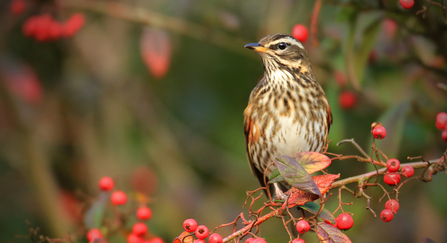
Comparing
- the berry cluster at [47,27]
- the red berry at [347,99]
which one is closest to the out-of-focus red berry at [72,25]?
the berry cluster at [47,27]

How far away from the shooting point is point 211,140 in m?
4.49

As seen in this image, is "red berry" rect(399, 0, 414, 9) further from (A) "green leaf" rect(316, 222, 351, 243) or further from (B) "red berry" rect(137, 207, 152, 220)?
(B) "red berry" rect(137, 207, 152, 220)

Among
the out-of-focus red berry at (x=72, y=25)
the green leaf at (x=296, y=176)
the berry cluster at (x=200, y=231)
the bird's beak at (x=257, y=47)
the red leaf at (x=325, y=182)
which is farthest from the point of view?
the out-of-focus red berry at (x=72, y=25)

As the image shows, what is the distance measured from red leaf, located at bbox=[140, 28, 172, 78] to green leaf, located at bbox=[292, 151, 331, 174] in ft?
5.11

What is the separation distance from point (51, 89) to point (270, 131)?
2.03 metres

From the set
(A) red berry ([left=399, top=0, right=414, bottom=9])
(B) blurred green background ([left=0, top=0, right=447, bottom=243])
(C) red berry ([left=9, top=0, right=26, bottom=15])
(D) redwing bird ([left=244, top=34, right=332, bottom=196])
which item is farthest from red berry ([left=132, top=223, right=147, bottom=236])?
(C) red berry ([left=9, top=0, right=26, bottom=15])

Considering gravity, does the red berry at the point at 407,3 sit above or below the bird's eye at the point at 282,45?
below

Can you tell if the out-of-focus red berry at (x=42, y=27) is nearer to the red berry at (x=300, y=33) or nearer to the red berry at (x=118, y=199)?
the red berry at (x=118, y=199)

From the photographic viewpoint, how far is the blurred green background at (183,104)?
2.53m

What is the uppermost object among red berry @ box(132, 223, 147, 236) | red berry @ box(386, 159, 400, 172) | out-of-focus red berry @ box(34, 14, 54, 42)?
out-of-focus red berry @ box(34, 14, 54, 42)

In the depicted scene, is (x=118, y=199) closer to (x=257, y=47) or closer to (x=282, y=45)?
(x=257, y=47)

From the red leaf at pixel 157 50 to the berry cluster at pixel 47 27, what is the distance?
607mm

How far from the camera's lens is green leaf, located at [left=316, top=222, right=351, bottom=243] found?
4.33 ft

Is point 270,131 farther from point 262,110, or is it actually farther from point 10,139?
point 10,139
